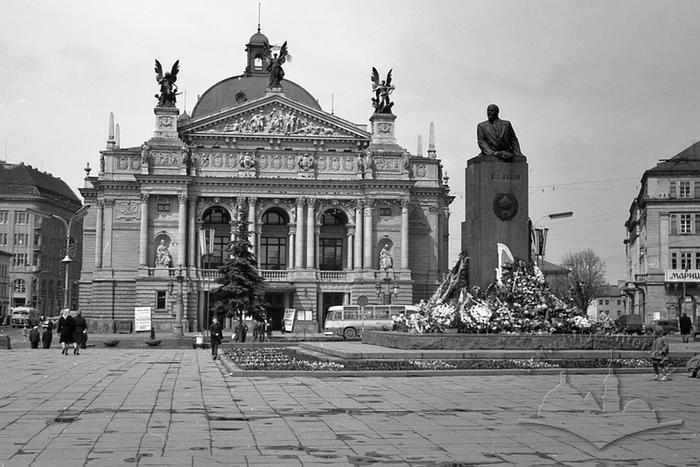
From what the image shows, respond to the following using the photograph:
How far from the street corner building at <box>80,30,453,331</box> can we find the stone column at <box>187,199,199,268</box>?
0.29 ft

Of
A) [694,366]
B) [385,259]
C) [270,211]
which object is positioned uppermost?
[270,211]

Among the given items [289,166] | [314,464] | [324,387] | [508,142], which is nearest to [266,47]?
[289,166]

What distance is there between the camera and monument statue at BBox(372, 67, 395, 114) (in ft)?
304

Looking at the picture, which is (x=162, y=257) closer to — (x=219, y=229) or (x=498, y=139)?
(x=219, y=229)

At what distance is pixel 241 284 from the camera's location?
72.1 metres

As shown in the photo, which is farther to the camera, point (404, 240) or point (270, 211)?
point (270, 211)

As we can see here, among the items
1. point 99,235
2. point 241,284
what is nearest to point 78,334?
point 241,284

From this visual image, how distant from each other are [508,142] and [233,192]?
60088 millimetres

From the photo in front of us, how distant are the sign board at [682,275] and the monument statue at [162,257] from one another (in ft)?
146

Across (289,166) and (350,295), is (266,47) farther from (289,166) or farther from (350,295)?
(350,295)

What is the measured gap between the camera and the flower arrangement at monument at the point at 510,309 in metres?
29.6

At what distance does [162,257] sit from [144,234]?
2514mm

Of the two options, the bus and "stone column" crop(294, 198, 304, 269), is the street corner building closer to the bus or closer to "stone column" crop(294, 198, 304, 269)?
"stone column" crop(294, 198, 304, 269)

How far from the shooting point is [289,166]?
90.0 metres
